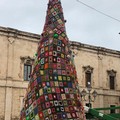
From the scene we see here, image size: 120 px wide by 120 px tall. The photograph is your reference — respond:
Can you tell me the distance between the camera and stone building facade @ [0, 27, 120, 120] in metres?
22.4

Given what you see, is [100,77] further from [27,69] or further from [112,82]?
[27,69]

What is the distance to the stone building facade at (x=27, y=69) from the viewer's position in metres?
22.4

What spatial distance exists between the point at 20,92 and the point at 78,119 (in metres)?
19.0

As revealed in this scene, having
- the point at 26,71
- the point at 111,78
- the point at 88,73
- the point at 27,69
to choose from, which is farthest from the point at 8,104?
the point at 111,78

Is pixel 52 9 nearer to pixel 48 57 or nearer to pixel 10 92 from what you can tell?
pixel 48 57

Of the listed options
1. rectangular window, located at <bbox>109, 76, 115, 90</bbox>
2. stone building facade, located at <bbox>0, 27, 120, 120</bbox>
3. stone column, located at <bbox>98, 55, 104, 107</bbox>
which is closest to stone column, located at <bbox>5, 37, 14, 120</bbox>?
stone building facade, located at <bbox>0, 27, 120, 120</bbox>

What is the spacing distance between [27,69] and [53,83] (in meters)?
19.3

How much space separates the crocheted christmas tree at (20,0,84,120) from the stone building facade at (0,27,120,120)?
1653cm

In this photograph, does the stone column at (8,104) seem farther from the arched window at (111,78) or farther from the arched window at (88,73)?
the arched window at (111,78)

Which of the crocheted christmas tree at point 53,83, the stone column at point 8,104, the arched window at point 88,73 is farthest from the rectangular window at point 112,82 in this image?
Answer: the crocheted christmas tree at point 53,83

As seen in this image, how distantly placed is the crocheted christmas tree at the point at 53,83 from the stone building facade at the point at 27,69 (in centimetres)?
1653

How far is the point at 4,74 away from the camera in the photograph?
22453mm

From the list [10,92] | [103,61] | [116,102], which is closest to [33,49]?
[10,92]

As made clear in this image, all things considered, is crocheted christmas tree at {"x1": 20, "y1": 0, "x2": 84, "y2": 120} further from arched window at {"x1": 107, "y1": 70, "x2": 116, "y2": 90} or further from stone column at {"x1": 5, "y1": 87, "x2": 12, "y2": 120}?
arched window at {"x1": 107, "y1": 70, "x2": 116, "y2": 90}
